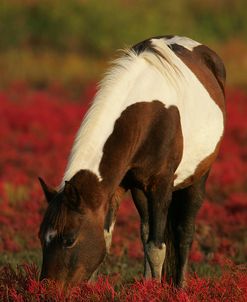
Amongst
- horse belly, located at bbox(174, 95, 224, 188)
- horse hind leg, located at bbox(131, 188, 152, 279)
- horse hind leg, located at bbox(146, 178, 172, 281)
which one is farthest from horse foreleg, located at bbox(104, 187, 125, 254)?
horse belly, located at bbox(174, 95, 224, 188)

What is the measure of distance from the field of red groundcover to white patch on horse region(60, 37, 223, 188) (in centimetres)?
83

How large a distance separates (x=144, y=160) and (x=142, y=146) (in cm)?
10

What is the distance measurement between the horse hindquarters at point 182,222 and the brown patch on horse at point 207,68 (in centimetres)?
72

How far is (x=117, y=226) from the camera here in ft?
33.2

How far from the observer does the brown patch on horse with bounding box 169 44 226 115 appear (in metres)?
6.90

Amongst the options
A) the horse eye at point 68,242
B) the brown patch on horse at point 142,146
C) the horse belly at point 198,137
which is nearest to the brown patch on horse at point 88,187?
the brown patch on horse at point 142,146

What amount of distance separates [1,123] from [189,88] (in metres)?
10.3

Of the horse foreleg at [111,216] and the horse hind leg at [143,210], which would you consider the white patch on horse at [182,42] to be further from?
the horse foreleg at [111,216]

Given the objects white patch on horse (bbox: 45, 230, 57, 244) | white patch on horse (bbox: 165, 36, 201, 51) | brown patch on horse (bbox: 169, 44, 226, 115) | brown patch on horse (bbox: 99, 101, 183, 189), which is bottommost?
white patch on horse (bbox: 45, 230, 57, 244)

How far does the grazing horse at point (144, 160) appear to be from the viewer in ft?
17.5

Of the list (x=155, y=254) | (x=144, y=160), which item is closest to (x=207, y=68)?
(x=144, y=160)

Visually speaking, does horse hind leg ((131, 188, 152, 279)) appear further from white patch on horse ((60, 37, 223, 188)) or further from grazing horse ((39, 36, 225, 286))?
white patch on horse ((60, 37, 223, 188))

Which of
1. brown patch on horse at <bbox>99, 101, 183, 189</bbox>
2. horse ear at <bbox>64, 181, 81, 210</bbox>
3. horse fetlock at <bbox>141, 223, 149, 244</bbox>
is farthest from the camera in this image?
horse fetlock at <bbox>141, 223, 149, 244</bbox>

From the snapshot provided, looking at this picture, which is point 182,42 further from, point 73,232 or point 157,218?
point 73,232
